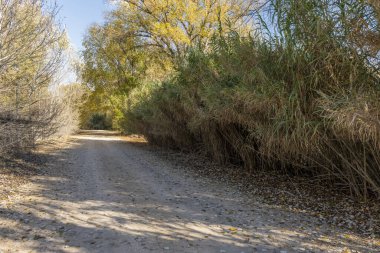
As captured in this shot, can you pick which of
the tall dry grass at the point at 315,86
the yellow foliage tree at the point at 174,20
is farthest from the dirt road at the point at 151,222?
the yellow foliage tree at the point at 174,20

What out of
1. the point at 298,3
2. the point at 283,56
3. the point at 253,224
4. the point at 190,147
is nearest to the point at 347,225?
the point at 253,224

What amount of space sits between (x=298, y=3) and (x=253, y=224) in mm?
3245

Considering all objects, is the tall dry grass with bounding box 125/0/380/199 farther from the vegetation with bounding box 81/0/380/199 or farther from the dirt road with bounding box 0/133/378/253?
the dirt road with bounding box 0/133/378/253

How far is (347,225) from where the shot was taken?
4.51 meters

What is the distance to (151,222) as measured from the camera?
14.4 ft

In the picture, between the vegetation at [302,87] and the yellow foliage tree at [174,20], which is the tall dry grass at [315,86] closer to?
the vegetation at [302,87]

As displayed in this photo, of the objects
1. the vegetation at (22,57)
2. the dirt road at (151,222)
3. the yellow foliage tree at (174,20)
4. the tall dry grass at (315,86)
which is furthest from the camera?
the yellow foliage tree at (174,20)

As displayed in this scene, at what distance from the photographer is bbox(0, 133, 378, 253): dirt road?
361cm

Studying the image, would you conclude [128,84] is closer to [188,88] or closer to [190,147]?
[190,147]

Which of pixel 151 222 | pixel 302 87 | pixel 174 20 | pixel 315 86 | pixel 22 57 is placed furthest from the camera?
pixel 174 20

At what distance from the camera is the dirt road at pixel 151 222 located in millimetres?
3613

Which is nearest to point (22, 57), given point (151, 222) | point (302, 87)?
point (151, 222)

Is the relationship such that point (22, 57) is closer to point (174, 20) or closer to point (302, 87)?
point (302, 87)

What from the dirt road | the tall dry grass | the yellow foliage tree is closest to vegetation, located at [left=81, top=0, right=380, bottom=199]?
the tall dry grass
